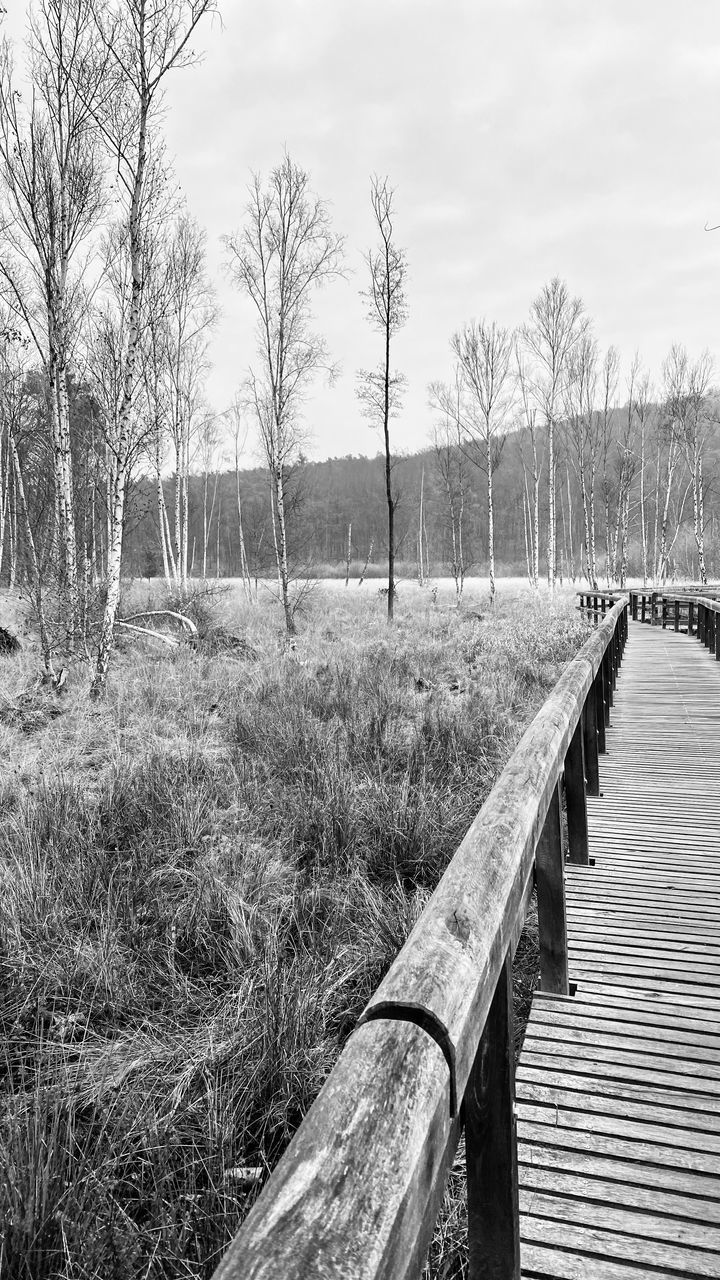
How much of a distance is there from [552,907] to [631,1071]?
600mm

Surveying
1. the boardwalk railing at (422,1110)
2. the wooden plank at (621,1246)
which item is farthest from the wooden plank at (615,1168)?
the boardwalk railing at (422,1110)

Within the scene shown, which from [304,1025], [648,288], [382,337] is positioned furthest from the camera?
[648,288]

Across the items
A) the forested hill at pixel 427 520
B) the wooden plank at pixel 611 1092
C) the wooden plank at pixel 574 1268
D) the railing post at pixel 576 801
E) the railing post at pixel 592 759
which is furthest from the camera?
the forested hill at pixel 427 520

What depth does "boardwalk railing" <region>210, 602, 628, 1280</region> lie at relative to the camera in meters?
0.56

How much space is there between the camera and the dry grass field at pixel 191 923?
222 cm

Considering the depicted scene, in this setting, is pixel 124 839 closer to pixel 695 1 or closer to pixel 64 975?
pixel 64 975

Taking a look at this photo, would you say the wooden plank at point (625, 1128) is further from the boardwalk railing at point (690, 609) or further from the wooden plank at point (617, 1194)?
the boardwalk railing at point (690, 609)

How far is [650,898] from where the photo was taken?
3598 mm

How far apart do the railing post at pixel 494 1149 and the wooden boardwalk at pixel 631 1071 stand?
18.0 inches

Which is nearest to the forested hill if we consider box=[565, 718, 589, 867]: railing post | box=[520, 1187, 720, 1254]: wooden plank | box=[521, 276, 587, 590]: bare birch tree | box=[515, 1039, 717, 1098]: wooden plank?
box=[521, 276, 587, 590]: bare birch tree

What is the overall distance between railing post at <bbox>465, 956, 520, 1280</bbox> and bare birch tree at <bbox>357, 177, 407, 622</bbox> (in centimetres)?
1879

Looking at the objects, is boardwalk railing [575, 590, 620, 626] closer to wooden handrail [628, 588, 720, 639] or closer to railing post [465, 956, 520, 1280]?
wooden handrail [628, 588, 720, 639]

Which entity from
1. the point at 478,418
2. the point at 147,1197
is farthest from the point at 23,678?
the point at 478,418

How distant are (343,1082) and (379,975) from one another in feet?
9.86
